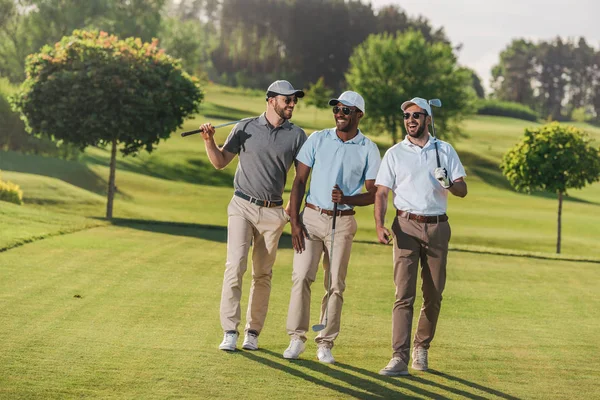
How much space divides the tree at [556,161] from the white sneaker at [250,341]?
28.4 m

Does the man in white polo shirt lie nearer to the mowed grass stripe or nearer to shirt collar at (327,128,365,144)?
shirt collar at (327,128,365,144)

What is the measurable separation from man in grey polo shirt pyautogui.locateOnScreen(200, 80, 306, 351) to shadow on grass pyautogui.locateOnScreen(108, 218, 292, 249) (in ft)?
45.6

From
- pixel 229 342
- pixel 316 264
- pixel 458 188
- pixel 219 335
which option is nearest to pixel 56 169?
pixel 219 335

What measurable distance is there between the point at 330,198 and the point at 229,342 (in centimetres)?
171

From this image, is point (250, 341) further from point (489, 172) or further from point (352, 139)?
point (489, 172)

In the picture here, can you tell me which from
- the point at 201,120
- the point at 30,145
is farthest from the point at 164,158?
the point at 201,120

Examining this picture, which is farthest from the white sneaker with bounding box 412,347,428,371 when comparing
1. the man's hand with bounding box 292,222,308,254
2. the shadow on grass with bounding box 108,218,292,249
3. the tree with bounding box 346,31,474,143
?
the tree with bounding box 346,31,474,143

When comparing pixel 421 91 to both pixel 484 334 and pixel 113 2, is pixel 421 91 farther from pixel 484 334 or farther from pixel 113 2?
pixel 484 334

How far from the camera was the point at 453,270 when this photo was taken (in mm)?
21141

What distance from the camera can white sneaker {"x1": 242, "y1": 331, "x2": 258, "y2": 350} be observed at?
1079cm

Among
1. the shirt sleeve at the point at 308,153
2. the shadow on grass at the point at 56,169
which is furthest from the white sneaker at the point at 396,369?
the shadow on grass at the point at 56,169

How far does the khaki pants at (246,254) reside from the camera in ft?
35.3

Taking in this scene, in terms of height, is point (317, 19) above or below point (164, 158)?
above

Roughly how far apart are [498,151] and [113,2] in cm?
3217
